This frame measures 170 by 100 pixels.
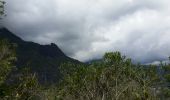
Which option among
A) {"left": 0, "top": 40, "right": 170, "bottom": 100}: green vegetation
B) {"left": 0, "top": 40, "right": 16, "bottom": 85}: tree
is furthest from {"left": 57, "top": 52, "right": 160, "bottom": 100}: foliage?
{"left": 0, "top": 40, "right": 16, "bottom": 85}: tree

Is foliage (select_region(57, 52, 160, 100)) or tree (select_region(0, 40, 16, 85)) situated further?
foliage (select_region(57, 52, 160, 100))

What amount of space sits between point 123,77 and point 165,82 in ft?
79.7

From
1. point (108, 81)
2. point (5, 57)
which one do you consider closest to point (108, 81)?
point (108, 81)

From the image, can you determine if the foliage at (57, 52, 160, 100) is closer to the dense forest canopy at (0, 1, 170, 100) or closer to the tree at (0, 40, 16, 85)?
the dense forest canopy at (0, 1, 170, 100)

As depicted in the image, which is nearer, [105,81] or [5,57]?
[5,57]

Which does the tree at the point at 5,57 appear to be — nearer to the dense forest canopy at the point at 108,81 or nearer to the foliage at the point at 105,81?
the dense forest canopy at the point at 108,81

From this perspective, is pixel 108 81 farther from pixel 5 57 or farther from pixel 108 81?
pixel 5 57

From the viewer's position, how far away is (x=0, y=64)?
2308cm

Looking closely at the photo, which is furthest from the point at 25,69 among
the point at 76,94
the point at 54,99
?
the point at 76,94

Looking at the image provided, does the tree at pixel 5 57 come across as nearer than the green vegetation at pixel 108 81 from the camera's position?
Yes

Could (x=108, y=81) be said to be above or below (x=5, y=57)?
above

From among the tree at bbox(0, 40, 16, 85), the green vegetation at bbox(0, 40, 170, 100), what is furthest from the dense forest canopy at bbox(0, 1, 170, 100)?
the tree at bbox(0, 40, 16, 85)

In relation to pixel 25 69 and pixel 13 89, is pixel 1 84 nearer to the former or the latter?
pixel 13 89

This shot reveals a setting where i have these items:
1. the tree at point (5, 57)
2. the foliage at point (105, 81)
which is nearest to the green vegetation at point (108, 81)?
the foliage at point (105, 81)
